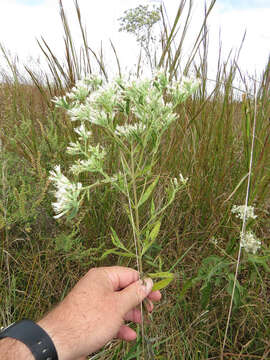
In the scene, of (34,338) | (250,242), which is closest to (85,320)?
(34,338)

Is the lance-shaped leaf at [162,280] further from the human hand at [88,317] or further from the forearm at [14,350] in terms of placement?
the forearm at [14,350]

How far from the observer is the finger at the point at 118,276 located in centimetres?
143

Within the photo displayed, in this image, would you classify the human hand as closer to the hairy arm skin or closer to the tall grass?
the hairy arm skin

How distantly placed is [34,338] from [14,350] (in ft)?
0.26

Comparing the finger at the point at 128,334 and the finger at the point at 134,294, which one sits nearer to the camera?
the finger at the point at 134,294

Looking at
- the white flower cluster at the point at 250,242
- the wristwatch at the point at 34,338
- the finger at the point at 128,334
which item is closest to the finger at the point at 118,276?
the finger at the point at 128,334

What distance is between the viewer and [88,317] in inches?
47.5

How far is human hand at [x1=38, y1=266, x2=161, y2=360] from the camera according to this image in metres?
1.17

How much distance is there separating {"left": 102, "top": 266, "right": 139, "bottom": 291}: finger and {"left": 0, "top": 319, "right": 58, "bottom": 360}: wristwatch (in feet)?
1.20

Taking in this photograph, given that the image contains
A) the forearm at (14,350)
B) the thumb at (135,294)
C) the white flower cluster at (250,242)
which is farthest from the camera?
the white flower cluster at (250,242)

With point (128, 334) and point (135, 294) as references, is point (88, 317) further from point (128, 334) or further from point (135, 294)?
point (128, 334)

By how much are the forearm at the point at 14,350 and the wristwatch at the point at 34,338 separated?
15mm

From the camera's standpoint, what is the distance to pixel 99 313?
3.99 feet

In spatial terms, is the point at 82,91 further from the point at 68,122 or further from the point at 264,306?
the point at 264,306
